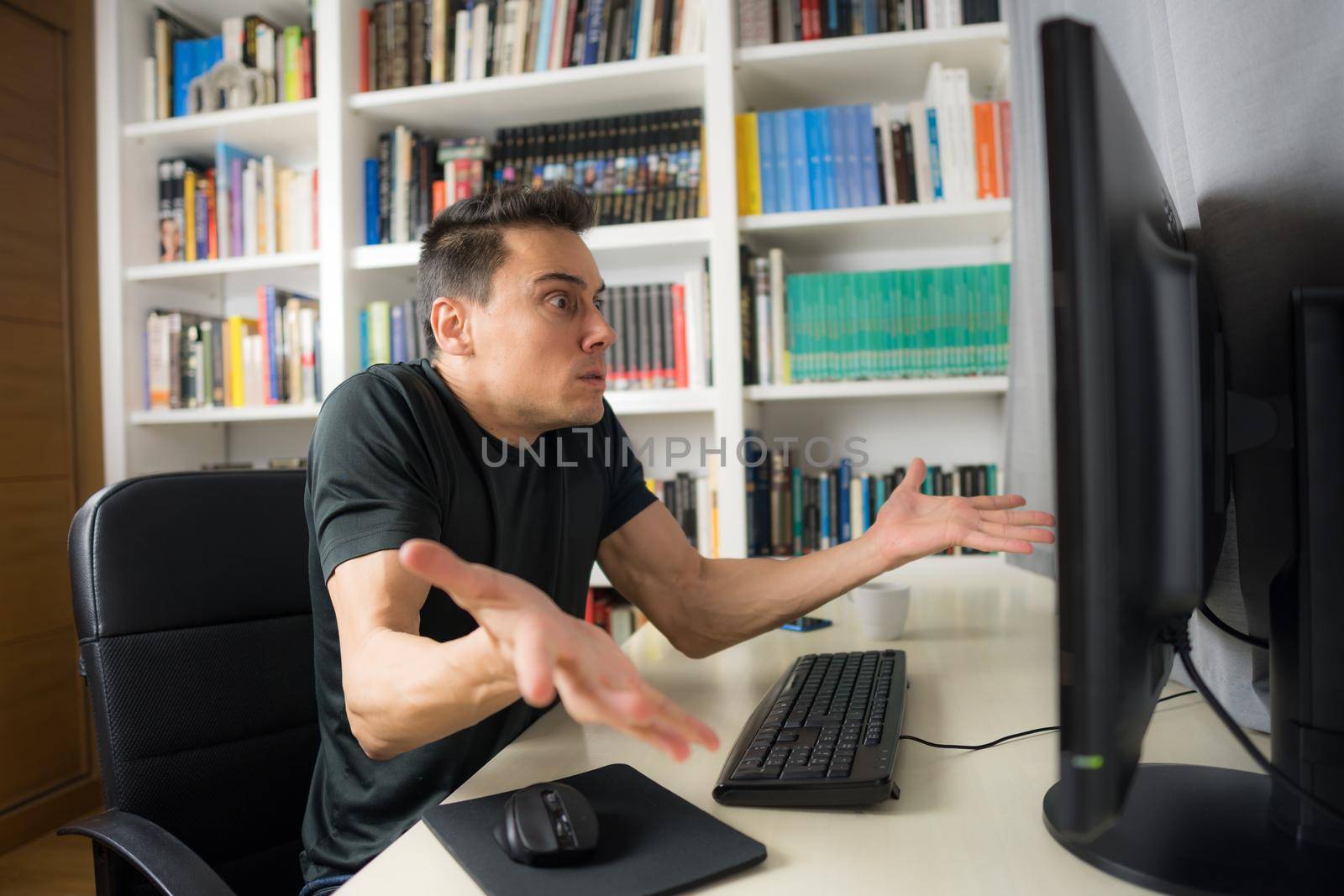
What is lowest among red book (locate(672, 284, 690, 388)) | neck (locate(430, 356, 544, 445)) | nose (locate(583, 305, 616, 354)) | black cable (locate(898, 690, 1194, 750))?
black cable (locate(898, 690, 1194, 750))

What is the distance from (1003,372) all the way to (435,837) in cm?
177

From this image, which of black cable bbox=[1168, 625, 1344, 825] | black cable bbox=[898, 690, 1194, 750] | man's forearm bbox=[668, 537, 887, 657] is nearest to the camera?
black cable bbox=[1168, 625, 1344, 825]

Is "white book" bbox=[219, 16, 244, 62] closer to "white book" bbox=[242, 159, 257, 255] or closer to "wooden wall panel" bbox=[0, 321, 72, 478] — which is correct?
"white book" bbox=[242, 159, 257, 255]

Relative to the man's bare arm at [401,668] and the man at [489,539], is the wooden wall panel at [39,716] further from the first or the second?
the man's bare arm at [401,668]

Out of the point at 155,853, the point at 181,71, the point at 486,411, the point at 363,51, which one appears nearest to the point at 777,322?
the point at 486,411

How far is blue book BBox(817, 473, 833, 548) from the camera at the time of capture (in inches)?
84.7

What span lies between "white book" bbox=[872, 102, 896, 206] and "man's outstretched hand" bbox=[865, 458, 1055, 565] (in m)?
1.21

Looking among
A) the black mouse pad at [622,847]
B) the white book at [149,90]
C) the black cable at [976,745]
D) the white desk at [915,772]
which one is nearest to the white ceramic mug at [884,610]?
the white desk at [915,772]

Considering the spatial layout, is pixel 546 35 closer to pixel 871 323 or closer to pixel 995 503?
pixel 871 323

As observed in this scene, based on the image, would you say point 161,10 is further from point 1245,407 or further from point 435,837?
point 1245,407

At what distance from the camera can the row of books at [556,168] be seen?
2176mm

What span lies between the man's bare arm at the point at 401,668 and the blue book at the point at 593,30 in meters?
1.74

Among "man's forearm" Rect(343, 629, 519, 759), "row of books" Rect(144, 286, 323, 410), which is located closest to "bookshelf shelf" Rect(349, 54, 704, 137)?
"row of books" Rect(144, 286, 323, 410)

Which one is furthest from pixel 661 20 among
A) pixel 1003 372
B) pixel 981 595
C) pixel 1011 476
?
pixel 981 595
